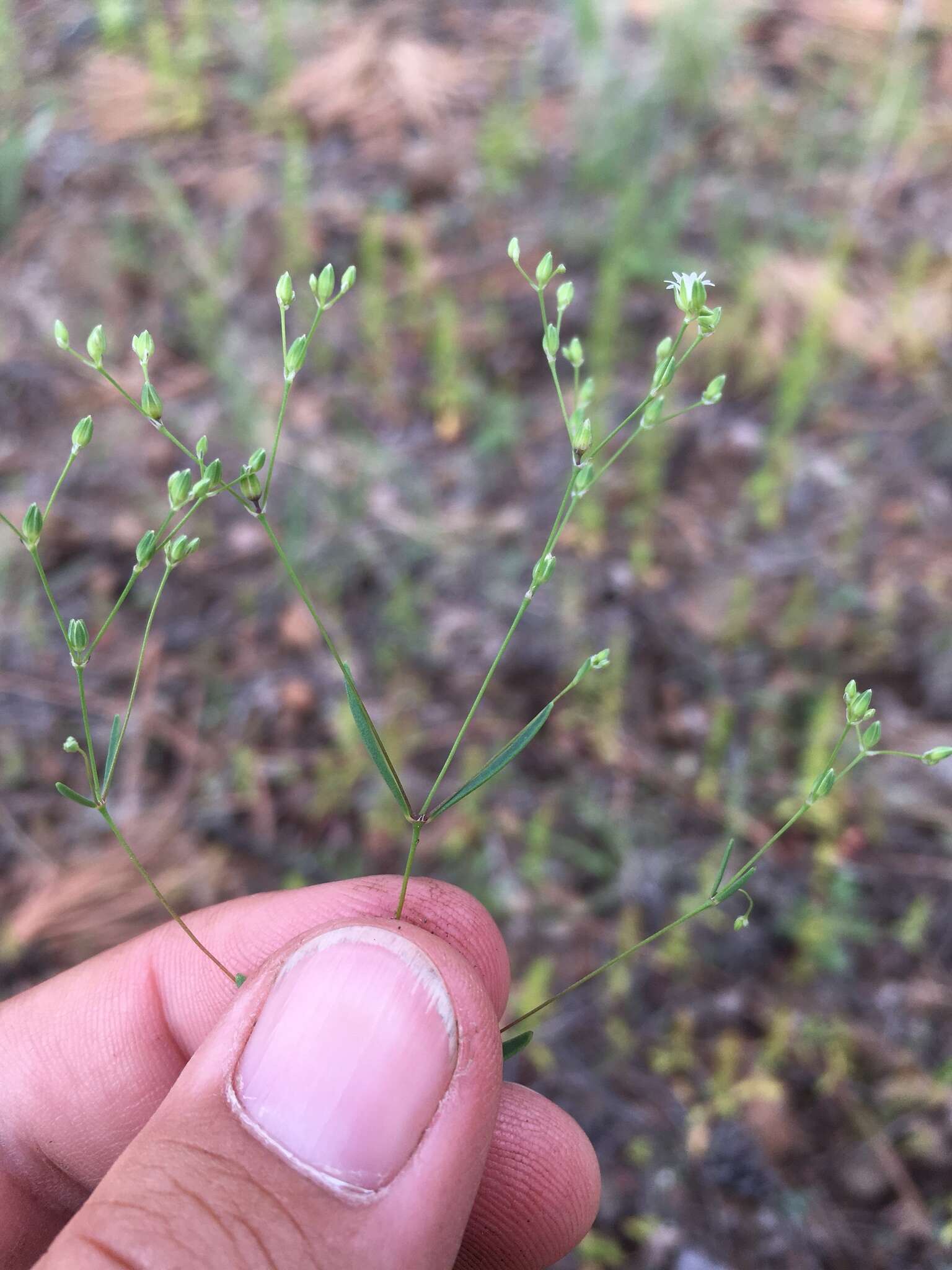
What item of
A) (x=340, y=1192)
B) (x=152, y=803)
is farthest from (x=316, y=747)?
(x=340, y=1192)

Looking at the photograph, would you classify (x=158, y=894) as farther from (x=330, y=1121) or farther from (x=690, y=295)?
(x=690, y=295)

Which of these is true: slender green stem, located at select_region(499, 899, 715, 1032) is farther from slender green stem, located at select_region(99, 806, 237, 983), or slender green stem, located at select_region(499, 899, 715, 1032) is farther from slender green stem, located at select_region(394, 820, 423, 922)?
slender green stem, located at select_region(99, 806, 237, 983)

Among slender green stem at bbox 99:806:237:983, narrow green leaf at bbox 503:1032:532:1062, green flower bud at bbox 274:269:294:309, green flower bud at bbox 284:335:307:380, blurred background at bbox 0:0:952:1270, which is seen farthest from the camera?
blurred background at bbox 0:0:952:1270

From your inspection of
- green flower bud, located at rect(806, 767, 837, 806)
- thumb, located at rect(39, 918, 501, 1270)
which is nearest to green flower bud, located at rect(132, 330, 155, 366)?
thumb, located at rect(39, 918, 501, 1270)

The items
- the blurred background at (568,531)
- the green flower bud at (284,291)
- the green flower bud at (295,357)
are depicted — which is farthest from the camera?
the blurred background at (568,531)

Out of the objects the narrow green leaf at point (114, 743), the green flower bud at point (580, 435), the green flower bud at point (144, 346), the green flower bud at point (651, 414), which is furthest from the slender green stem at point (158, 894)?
the green flower bud at point (651, 414)

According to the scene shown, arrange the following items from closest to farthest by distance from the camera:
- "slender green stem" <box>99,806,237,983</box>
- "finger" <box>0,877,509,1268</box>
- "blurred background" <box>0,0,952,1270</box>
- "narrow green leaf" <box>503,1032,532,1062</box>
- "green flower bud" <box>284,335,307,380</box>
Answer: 1. "slender green stem" <box>99,806,237,983</box>
2. "green flower bud" <box>284,335,307,380</box>
3. "narrow green leaf" <box>503,1032,532,1062</box>
4. "finger" <box>0,877,509,1268</box>
5. "blurred background" <box>0,0,952,1270</box>

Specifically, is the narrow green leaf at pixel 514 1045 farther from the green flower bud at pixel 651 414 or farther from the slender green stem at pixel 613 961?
the green flower bud at pixel 651 414
